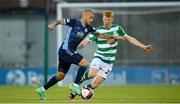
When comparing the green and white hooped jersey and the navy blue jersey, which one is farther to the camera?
the navy blue jersey

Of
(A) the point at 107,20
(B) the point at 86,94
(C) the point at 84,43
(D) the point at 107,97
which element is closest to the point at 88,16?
(A) the point at 107,20

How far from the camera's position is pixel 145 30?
1586 inches

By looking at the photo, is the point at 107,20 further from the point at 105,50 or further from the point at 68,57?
the point at 68,57

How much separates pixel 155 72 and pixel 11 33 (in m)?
17.8

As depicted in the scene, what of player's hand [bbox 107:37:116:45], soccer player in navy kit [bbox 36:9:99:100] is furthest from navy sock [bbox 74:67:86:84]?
player's hand [bbox 107:37:116:45]

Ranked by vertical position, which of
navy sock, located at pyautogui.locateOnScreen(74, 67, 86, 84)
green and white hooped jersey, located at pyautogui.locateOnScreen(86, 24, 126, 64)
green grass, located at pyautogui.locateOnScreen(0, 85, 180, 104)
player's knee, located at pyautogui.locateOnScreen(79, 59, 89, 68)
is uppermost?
green and white hooped jersey, located at pyautogui.locateOnScreen(86, 24, 126, 64)

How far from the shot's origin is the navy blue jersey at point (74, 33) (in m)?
22.3

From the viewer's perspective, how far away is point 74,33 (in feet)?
73.6

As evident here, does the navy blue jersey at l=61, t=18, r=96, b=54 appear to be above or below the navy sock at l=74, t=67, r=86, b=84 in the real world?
above

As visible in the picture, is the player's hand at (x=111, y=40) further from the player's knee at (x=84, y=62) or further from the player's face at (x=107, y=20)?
the player's knee at (x=84, y=62)

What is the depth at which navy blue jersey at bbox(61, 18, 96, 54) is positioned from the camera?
73.2ft

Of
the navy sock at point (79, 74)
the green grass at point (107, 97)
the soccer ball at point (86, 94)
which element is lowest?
the green grass at point (107, 97)

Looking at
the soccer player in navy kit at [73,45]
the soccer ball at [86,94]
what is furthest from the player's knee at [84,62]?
the soccer ball at [86,94]

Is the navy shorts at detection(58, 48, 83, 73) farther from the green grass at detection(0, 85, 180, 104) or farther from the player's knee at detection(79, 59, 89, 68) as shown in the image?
the green grass at detection(0, 85, 180, 104)
